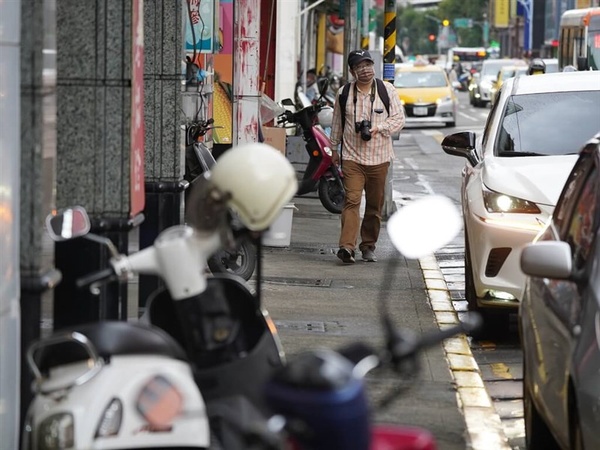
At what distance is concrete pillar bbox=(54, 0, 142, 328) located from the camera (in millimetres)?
6980

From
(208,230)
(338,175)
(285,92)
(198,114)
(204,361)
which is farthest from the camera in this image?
(285,92)

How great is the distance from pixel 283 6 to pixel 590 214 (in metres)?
20.9

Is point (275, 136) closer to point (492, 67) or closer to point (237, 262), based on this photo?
point (237, 262)

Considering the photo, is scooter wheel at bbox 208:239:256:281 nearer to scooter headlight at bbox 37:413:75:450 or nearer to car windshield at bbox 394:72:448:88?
scooter headlight at bbox 37:413:75:450

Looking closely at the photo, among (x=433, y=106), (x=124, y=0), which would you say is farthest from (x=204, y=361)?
(x=433, y=106)

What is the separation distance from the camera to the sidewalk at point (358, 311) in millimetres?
7992

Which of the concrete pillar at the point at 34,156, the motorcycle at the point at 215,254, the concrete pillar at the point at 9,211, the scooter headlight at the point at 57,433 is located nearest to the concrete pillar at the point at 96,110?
the concrete pillar at the point at 34,156

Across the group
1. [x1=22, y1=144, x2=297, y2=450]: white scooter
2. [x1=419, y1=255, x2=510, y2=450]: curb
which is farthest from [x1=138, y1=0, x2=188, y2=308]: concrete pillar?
[x1=22, y1=144, x2=297, y2=450]: white scooter

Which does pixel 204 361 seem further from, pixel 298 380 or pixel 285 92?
pixel 285 92

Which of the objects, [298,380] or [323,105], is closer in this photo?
[298,380]

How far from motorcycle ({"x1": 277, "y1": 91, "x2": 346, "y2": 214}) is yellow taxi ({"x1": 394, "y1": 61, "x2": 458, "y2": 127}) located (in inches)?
850

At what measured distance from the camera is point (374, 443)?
3615 millimetres

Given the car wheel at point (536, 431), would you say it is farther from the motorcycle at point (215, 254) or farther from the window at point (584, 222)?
the motorcycle at point (215, 254)

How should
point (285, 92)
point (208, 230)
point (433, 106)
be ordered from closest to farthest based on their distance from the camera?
1. point (208, 230)
2. point (285, 92)
3. point (433, 106)
